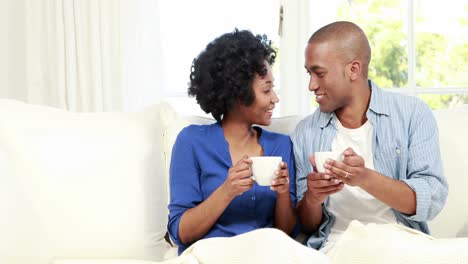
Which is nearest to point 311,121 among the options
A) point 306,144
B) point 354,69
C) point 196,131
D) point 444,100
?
point 306,144

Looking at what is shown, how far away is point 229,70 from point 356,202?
52 cm

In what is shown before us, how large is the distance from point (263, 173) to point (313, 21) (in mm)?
1755

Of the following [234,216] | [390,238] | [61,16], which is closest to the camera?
[390,238]

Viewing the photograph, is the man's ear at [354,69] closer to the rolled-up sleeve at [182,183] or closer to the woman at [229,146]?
the woman at [229,146]

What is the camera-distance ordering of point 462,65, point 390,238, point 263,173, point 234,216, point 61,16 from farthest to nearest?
point 462,65 < point 61,16 < point 234,216 < point 263,173 < point 390,238

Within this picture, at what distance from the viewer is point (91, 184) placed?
225 cm

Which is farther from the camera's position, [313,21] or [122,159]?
[313,21]

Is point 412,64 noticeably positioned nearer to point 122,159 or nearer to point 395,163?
point 395,163

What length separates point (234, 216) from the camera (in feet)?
7.28

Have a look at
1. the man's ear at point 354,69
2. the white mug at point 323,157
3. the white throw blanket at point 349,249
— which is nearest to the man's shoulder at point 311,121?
the man's ear at point 354,69

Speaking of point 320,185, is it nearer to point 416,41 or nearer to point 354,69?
point 354,69

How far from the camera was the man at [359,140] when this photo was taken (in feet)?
7.11

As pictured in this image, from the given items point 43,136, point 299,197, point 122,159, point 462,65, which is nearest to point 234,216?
point 299,197

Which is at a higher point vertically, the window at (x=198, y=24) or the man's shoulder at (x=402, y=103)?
the window at (x=198, y=24)
